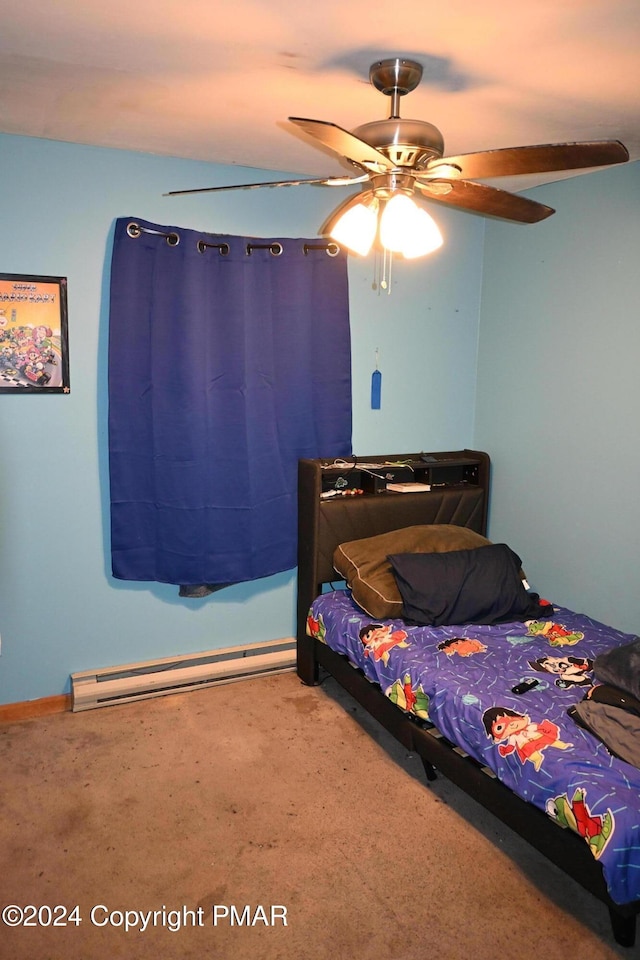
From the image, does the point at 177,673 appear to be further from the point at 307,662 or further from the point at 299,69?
the point at 299,69

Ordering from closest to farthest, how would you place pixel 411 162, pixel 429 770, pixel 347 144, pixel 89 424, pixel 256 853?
1. pixel 347 144
2. pixel 411 162
3. pixel 256 853
4. pixel 429 770
5. pixel 89 424

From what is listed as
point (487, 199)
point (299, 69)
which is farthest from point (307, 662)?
point (299, 69)

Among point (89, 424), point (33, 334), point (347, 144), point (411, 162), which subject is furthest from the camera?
point (89, 424)

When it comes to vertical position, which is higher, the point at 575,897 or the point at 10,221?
the point at 10,221

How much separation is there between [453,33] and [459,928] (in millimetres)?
2573

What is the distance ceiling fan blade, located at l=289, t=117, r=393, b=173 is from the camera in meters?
1.68

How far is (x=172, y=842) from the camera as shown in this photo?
2389 millimetres

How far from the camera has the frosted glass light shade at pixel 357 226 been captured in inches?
83.4

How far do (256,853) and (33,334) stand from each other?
2.27 meters

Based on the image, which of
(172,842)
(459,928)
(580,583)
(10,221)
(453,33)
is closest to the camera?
(453,33)

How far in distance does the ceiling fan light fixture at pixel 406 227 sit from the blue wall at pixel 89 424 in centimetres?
150

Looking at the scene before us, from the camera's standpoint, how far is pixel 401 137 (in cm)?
183

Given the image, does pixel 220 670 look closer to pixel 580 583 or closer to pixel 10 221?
pixel 580 583

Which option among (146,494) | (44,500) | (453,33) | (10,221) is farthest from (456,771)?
(10,221)
